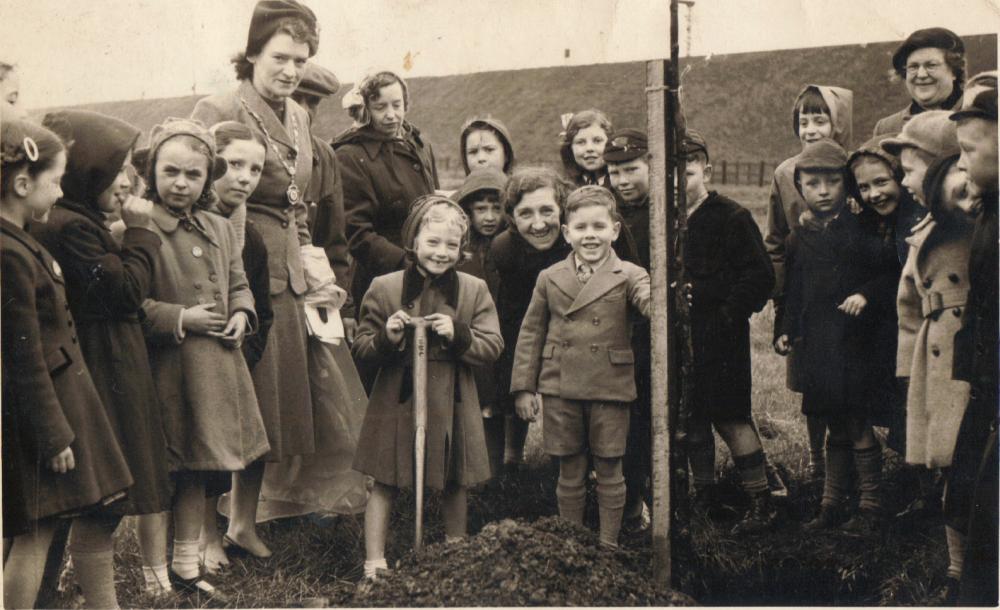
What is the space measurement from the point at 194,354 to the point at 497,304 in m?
1.39

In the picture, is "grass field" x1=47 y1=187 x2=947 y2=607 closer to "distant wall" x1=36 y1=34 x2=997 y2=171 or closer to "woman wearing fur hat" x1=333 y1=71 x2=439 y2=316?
"distant wall" x1=36 y1=34 x2=997 y2=171

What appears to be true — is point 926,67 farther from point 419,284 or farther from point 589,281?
point 419,284

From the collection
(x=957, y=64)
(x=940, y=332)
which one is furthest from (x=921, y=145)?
(x=940, y=332)

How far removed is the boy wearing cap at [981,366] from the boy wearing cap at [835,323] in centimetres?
51

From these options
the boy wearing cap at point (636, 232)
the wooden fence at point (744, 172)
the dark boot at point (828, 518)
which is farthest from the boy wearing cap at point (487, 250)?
the dark boot at point (828, 518)

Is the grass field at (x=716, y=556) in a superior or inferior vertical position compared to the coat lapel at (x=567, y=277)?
inferior

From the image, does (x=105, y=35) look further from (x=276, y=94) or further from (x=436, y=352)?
(x=436, y=352)

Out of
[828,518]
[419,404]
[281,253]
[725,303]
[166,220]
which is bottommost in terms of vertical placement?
[828,518]

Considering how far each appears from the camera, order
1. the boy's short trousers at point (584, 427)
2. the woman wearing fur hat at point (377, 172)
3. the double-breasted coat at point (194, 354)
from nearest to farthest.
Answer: the double-breasted coat at point (194, 354)
the boy's short trousers at point (584, 427)
the woman wearing fur hat at point (377, 172)

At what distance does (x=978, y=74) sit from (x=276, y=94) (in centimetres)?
288

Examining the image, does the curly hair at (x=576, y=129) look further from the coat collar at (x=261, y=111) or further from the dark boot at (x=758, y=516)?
the dark boot at (x=758, y=516)

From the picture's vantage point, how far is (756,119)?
5.25 metres

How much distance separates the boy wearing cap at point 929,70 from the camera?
4.73 meters

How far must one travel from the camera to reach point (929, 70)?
4820 millimetres
